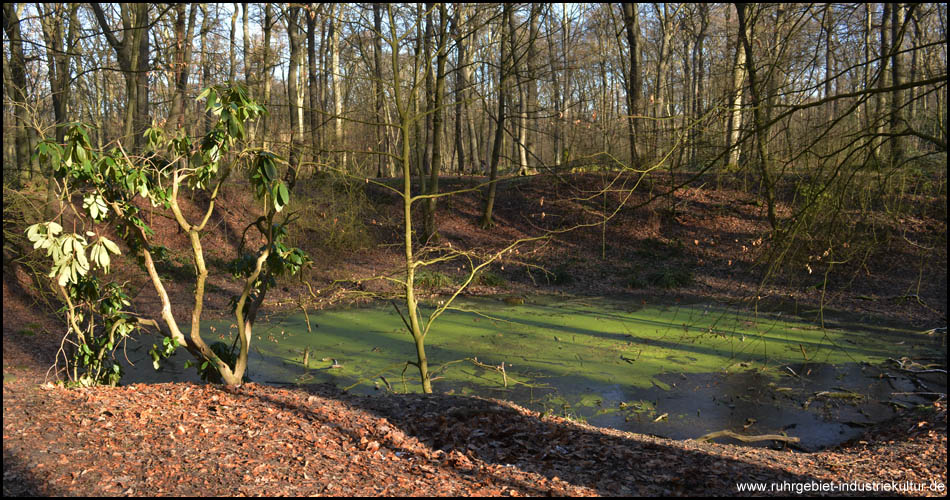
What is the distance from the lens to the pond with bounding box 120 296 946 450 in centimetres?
620

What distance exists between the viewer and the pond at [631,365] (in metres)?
6.20

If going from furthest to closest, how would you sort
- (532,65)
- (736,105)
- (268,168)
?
(532,65) < (736,105) < (268,168)

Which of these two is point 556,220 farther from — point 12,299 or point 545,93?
point 545,93

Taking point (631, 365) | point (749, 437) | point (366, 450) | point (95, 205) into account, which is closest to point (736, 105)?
point (749, 437)

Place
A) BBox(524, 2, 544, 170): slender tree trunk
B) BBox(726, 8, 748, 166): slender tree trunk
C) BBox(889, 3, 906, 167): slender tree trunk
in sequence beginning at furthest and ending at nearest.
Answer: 1. BBox(524, 2, 544, 170): slender tree trunk
2. BBox(726, 8, 748, 166): slender tree trunk
3. BBox(889, 3, 906, 167): slender tree trunk

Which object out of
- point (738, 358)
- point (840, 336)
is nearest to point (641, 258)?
point (840, 336)

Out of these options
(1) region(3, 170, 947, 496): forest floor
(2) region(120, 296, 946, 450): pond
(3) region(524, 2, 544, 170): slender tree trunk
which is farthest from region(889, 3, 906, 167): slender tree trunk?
(3) region(524, 2, 544, 170): slender tree trunk

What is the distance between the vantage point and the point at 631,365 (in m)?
7.86

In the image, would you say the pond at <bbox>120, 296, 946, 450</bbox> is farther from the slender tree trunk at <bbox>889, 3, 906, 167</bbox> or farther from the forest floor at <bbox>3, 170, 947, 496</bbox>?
the slender tree trunk at <bbox>889, 3, 906, 167</bbox>

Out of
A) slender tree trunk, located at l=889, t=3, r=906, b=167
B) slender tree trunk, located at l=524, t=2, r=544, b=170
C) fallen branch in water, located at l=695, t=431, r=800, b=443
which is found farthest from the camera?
slender tree trunk, located at l=524, t=2, r=544, b=170

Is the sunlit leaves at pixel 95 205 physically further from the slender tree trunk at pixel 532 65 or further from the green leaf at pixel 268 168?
the slender tree trunk at pixel 532 65

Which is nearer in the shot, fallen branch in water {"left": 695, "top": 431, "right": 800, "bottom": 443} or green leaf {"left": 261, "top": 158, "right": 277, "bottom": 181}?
green leaf {"left": 261, "top": 158, "right": 277, "bottom": 181}

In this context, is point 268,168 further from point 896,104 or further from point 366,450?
point 896,104

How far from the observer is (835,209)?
4.56 meters
